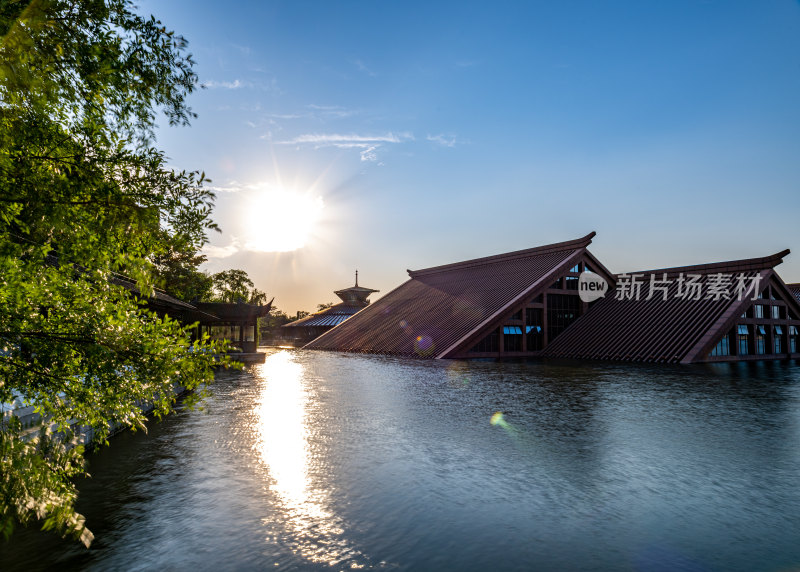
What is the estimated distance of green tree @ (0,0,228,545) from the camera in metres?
4.49

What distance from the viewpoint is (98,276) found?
5273 mm

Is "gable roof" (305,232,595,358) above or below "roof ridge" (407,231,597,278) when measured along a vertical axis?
below

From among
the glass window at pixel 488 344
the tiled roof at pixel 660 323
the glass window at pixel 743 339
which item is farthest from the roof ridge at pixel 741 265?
the glass window at pixel 488 344

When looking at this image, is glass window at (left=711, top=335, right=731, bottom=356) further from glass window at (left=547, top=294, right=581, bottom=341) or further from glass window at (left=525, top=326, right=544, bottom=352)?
glass window at (left=525, top=326, right=544, bottom=352)

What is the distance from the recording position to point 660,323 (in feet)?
105

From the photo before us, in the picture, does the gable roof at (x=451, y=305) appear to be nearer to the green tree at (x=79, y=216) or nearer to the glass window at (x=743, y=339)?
the glass window at (x=743, y=339)

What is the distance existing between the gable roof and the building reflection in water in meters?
19.3

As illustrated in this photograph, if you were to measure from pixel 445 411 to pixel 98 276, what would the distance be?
9802mm

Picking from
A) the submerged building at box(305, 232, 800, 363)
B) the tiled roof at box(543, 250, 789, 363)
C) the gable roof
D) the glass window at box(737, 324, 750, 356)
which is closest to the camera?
the tiled roof at box(543, 250, 789, 363)

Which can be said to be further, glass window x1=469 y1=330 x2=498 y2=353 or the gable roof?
the gable roof

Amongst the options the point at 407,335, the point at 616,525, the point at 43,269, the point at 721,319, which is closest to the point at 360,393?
the point at 616,525

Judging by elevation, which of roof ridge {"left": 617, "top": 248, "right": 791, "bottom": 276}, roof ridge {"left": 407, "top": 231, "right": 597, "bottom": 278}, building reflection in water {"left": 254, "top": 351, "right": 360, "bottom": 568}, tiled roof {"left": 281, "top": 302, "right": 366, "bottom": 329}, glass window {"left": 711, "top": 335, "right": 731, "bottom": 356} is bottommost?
building reflection in water {"left": 254, "top": 351, "right": 360, "bottom": 568}

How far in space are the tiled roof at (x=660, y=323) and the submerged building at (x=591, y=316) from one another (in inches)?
2.5

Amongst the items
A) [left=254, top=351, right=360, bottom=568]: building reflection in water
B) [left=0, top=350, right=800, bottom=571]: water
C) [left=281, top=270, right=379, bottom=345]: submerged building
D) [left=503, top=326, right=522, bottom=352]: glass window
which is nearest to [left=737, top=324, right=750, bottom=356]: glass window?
[left=503, top=326, right=522, bottom=352]: glass window
